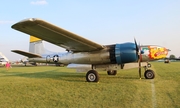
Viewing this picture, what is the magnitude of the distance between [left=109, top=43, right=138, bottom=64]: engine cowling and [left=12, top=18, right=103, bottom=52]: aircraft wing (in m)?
0.82

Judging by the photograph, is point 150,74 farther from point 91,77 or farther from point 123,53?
point 91,77

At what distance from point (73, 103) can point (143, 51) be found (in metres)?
6.86

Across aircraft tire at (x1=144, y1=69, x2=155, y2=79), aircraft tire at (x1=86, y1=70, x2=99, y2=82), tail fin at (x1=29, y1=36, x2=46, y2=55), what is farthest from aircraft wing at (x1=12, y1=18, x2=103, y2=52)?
tail fin at (x1=29, y1=36, x2=46, y2=55)

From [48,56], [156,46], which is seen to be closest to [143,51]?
[156,46]

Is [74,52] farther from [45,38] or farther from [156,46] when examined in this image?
[156,46]

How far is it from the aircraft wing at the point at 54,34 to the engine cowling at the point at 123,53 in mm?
816

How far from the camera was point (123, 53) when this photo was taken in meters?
10.4

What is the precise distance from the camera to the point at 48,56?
14625 mm

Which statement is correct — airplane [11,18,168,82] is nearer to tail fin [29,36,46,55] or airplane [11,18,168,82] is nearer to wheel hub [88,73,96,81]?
wheel hub [88,73,96,81]

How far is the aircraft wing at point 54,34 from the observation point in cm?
809

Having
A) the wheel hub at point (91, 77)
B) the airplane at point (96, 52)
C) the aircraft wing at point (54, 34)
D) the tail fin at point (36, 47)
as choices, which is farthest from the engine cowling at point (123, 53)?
the tail fin at point (36, 47)

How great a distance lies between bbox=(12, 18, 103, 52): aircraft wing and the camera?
26.5ft

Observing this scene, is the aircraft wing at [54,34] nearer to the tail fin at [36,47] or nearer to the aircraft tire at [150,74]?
the aircraft tire at [150,74]

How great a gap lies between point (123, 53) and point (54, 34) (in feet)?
12.8
